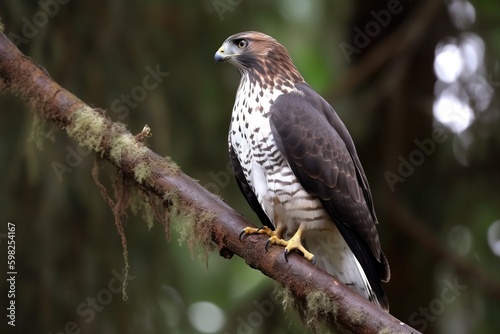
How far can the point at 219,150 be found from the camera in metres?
6.17

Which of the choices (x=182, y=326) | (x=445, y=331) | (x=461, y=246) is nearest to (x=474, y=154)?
(x=461, y=246)

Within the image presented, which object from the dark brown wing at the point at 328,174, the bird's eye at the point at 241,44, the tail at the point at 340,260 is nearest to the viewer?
the dark brown wing at the point at 328,174

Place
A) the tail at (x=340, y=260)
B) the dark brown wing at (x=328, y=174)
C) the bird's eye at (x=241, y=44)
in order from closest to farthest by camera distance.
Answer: the dark brown wing at (x=328, y=174) < the tail at (x=340, y=260) < the bird's eye at (x=241, y=44)

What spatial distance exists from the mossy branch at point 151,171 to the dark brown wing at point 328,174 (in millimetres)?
637

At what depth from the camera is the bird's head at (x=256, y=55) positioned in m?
5.20

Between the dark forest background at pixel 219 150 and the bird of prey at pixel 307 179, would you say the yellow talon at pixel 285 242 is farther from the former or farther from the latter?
the dark forest background at pixel 219 150

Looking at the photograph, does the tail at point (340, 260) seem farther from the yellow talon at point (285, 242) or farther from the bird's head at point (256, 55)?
the bird's head at point (256, 55)

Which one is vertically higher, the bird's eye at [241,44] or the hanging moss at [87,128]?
the bird's eye at [241,44]

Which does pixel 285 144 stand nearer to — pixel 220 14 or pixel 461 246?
pixel 220 14

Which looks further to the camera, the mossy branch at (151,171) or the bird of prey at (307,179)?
the bird of prey at (307,179)

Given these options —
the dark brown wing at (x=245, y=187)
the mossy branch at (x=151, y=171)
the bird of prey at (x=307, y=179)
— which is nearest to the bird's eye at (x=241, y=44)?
the bird of prey at (x=307, y=179)

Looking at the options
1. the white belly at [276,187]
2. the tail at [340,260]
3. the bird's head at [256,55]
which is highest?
the bird's head at [256,55]

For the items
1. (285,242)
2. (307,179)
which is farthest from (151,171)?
(307,179)

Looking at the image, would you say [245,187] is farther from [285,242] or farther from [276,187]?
[285,242]
